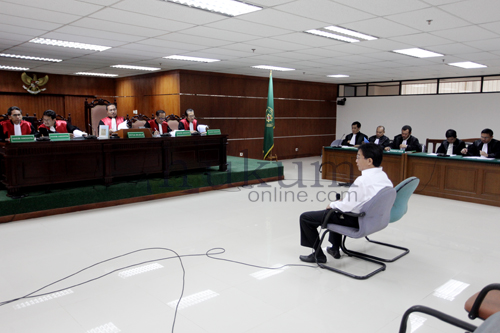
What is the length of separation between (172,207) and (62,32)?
9.89 ft

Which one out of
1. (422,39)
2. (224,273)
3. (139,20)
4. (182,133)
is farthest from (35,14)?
(422,39)

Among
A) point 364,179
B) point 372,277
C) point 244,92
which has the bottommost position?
point 372,277

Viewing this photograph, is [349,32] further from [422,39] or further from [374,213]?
[374,213]

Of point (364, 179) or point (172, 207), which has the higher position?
point (364, 179)

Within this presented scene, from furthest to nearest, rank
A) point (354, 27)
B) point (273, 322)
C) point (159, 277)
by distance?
point (354, 27), point (159, 277), point (273, 322)

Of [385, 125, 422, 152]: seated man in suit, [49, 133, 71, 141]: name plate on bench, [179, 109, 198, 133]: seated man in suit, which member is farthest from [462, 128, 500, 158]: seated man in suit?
[49, 133, 71, 141]: name plate on bench

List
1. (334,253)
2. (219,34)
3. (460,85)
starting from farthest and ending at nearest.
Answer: (460,85) → (219,34) → (334,253)

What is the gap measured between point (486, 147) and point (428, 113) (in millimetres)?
4662

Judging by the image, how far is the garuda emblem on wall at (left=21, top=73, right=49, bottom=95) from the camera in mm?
9805

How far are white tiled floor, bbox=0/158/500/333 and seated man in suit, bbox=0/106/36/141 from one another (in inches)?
70.1

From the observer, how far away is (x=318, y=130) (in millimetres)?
12680

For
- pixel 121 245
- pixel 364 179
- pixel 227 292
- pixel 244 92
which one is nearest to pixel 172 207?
pixel 121 245

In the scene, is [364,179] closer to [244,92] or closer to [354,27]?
[354,27]

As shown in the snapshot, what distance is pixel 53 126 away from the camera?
19.6 ft
